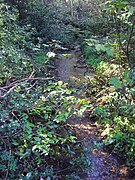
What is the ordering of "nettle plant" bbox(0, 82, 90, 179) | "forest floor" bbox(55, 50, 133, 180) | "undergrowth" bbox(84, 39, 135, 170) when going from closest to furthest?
"nettle plant" bbox(0, 82, 90, 179) → "forest floor" bbox(55, 50, 133, 180) → "undergrowth" bbox(84, 39, 135, 170)

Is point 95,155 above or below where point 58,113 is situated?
below

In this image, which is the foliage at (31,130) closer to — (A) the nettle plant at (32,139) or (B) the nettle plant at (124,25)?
(A) the nettle plant at (32,139)

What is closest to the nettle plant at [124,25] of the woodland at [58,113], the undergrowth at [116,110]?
the woodland at [58,113]

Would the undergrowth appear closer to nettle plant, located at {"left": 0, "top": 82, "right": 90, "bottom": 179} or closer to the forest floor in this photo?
the forest floor

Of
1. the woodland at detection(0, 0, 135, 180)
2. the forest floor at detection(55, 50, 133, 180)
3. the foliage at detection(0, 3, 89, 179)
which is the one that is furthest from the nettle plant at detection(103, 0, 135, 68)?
the foliage at detection(0, 3, 89, 179)

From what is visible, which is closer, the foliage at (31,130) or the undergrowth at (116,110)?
the foliage at (31,130)

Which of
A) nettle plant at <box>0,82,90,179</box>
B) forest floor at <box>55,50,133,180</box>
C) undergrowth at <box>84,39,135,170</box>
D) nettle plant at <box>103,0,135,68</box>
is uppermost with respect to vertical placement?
nettle plant at <box>103,0,135,68</box>

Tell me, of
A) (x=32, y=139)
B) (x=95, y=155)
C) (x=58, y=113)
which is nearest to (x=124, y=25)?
(x=95, y=155)

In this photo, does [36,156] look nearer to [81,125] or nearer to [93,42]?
[93,42]

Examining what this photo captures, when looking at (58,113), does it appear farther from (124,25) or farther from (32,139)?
(124,25)

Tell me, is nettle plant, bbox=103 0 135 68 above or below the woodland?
above

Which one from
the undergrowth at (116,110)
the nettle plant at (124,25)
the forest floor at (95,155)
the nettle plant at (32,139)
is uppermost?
the nettle plant at (124,25)

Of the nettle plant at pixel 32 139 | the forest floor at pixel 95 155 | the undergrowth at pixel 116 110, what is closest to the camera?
the nettle plant at pixel 32 139

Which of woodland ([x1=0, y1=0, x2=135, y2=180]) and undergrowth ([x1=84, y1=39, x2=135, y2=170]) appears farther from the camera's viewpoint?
undergrowth ([x1=84, y1=39, x2=135, y2=170])
